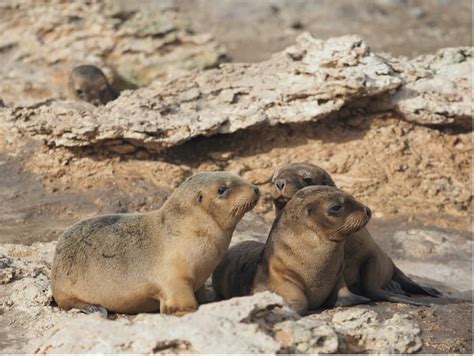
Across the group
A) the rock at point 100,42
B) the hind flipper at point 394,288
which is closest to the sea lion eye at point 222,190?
the hind flipper at point 394,288

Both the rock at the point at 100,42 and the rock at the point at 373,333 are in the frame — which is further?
the rock at the point at 100,42

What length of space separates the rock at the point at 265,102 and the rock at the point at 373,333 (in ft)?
13.7

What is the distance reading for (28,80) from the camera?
1393 centimetres

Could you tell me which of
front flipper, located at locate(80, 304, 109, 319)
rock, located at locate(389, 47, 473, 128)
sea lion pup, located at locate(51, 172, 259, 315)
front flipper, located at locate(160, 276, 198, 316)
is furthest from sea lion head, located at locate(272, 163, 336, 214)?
rock, located at locate(389, 47, 473, 128)

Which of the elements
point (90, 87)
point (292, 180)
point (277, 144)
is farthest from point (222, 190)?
point (90, 87)

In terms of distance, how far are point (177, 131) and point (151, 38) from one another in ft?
16.7

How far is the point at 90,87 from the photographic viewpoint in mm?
12781

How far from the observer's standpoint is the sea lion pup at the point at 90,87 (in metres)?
12.7

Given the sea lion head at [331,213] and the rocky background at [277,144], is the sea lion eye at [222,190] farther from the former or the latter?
the rocky background at [277,144]

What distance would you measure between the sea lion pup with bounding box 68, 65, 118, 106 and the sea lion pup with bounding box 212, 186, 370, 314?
5801mm

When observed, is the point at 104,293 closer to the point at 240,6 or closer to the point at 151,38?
the point at 151,38

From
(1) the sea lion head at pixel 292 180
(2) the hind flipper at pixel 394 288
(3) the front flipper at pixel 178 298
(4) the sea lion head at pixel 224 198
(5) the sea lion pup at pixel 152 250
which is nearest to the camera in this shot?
(3) the front flipper at pixel 178 298

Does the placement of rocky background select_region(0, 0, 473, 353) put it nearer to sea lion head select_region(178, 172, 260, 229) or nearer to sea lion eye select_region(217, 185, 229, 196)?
sea lion head select_region(178, 172, 260, 229)

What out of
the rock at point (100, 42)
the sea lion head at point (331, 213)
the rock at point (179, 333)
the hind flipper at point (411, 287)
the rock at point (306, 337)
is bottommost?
the rock at point (100, 42)
